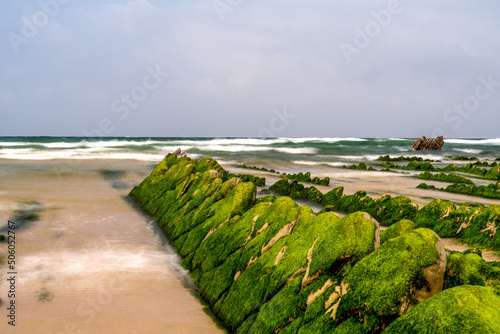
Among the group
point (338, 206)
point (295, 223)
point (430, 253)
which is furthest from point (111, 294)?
point (338, 206)

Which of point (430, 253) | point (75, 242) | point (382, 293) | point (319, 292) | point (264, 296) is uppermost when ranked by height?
point (430, 253)

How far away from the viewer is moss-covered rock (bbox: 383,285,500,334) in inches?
99.0

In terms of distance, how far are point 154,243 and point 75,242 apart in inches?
68.1

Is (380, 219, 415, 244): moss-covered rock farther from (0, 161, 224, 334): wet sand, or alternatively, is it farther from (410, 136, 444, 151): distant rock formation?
(410, 136, 444, 151): distant rock formation

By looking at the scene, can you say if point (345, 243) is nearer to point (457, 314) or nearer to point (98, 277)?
point (457, 314)

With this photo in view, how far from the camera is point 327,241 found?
13.6 feet

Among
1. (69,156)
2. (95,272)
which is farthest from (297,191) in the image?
(69,156)

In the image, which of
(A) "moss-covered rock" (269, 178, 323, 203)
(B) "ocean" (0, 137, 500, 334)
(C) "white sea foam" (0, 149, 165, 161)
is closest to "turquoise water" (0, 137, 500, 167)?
(C) "white sea foam" (0, 149, 165, 161)

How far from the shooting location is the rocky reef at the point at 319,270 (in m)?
3.17

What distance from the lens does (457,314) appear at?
2604 mm

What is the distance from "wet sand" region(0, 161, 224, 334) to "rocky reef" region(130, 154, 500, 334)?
0.46 m

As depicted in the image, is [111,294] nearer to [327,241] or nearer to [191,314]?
[191,314]

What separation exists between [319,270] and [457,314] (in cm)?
158

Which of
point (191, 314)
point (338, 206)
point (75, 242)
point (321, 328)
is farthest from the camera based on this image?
point (338, 206)
